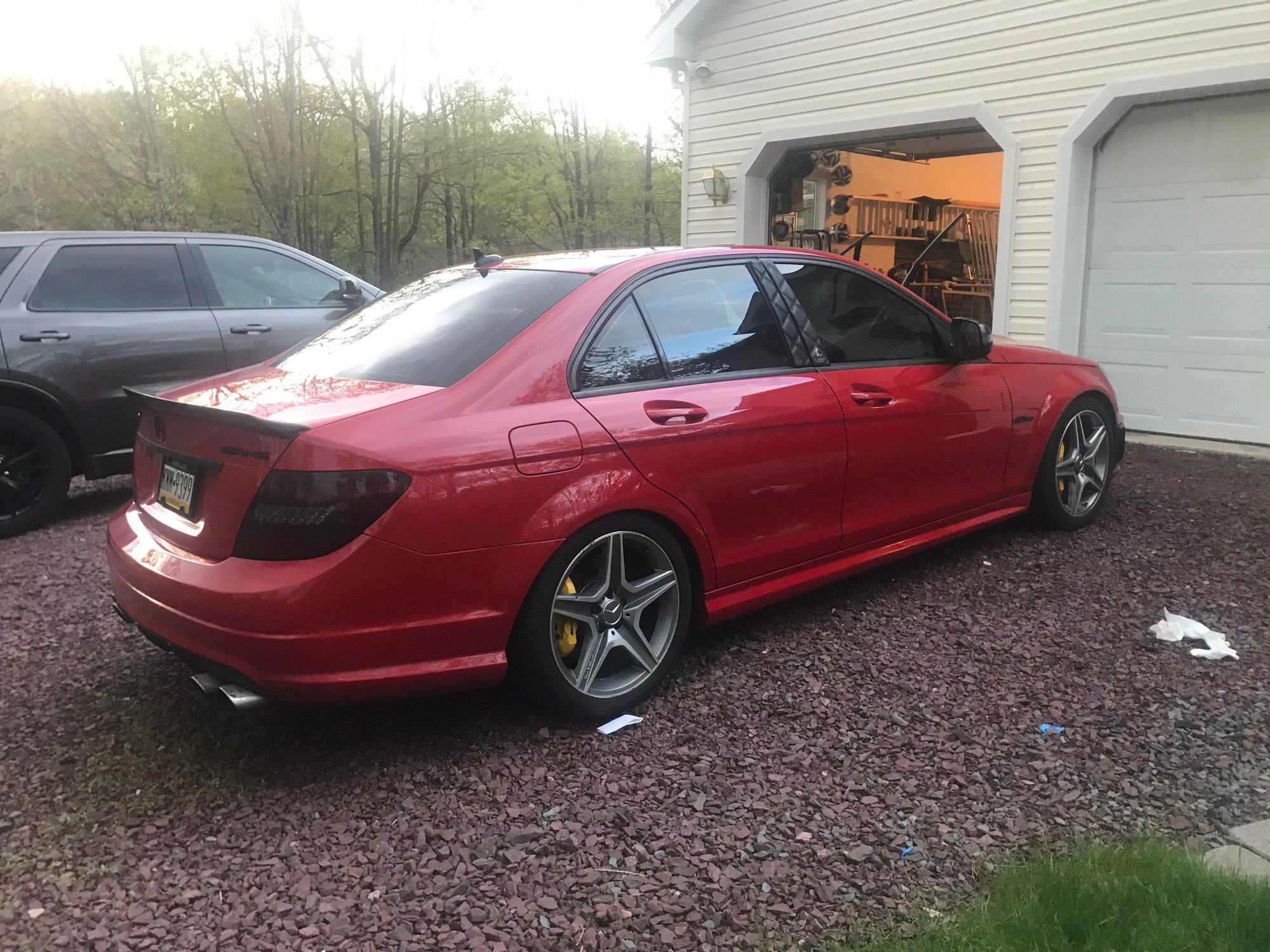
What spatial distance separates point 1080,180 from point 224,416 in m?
8.23

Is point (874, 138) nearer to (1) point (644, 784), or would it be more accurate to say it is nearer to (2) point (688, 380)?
(2) point (688, 380)

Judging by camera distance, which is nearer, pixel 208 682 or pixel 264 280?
pixel 208 682

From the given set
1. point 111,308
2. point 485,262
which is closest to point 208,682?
point 485,262

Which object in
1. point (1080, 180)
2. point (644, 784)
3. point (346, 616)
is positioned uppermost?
point (1080, 180)

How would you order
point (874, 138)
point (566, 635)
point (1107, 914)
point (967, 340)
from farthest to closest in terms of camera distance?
1. point (874, 138)
2. point (967, 340)
3. point (566, 635)
4. point (1107, 914)

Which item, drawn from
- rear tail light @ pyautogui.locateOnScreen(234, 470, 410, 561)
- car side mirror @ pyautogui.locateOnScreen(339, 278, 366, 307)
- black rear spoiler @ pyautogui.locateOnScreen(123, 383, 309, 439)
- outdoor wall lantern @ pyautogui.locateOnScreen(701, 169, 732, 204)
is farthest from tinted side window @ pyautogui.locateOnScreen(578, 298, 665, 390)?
outdoor wall lantern @ pyautogui.locateOnScreen(701, 169, 732, 204)

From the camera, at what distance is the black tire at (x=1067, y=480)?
16.8ft

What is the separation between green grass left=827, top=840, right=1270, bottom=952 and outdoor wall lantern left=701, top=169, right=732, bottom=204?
416 inches

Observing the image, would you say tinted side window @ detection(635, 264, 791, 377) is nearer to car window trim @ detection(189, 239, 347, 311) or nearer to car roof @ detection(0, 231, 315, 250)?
car window trim @ detection(189, 239, 347, 311)

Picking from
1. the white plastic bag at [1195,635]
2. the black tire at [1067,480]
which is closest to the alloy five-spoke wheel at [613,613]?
the white plastic bag at [1195,635]

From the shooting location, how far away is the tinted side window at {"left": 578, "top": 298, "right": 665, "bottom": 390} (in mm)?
3256

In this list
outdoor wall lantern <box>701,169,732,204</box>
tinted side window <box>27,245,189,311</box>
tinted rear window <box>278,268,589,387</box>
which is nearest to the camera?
tinted rear window <box>278,268,589,387</box>

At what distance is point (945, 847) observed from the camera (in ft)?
8.45

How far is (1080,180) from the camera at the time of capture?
8781 mm
